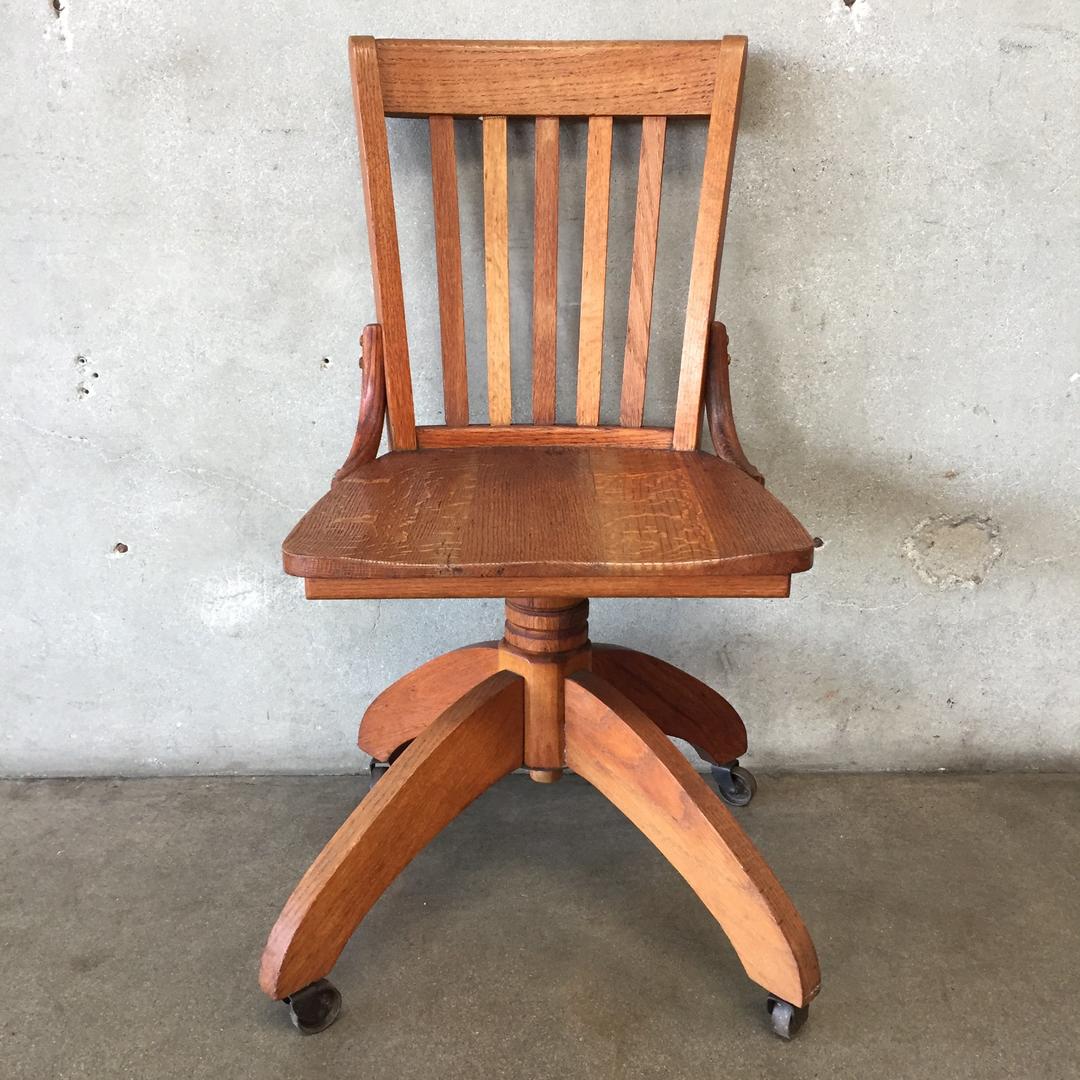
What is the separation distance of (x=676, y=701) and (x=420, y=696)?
37cm

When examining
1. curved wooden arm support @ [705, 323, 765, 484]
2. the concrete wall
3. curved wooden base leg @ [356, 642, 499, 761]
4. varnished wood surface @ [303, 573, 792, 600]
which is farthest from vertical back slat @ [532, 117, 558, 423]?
varnished wood surface @ [303, 573, 792, 600]

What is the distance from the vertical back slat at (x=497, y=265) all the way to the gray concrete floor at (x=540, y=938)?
647 millimetres

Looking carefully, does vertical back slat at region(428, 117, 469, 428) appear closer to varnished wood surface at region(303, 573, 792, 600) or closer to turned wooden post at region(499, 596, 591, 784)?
turned wooden post at region(499, 596, 591, 784)

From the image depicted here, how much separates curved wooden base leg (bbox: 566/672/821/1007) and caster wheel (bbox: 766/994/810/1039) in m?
0.01

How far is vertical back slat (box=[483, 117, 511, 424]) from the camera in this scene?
1.14 m

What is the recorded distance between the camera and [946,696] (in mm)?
1485

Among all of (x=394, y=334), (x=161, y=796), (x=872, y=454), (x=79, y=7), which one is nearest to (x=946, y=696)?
(x=872, y=454)

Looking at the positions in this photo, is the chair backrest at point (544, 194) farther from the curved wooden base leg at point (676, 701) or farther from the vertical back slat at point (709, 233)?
the curved wooden base leg at point (676, 701)

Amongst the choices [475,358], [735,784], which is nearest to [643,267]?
[475,358]

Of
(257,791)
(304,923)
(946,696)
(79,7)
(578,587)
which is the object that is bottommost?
(257,791)

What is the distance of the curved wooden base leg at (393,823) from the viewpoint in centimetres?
99

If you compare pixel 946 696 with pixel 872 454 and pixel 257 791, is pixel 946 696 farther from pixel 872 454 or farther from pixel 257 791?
pixel 257 791

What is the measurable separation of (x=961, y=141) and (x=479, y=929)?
1217 millimetres

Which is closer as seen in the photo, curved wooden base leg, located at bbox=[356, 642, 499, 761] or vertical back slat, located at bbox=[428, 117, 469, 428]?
vertical back slat, located at bbox=[428, 117, 469, 428]
